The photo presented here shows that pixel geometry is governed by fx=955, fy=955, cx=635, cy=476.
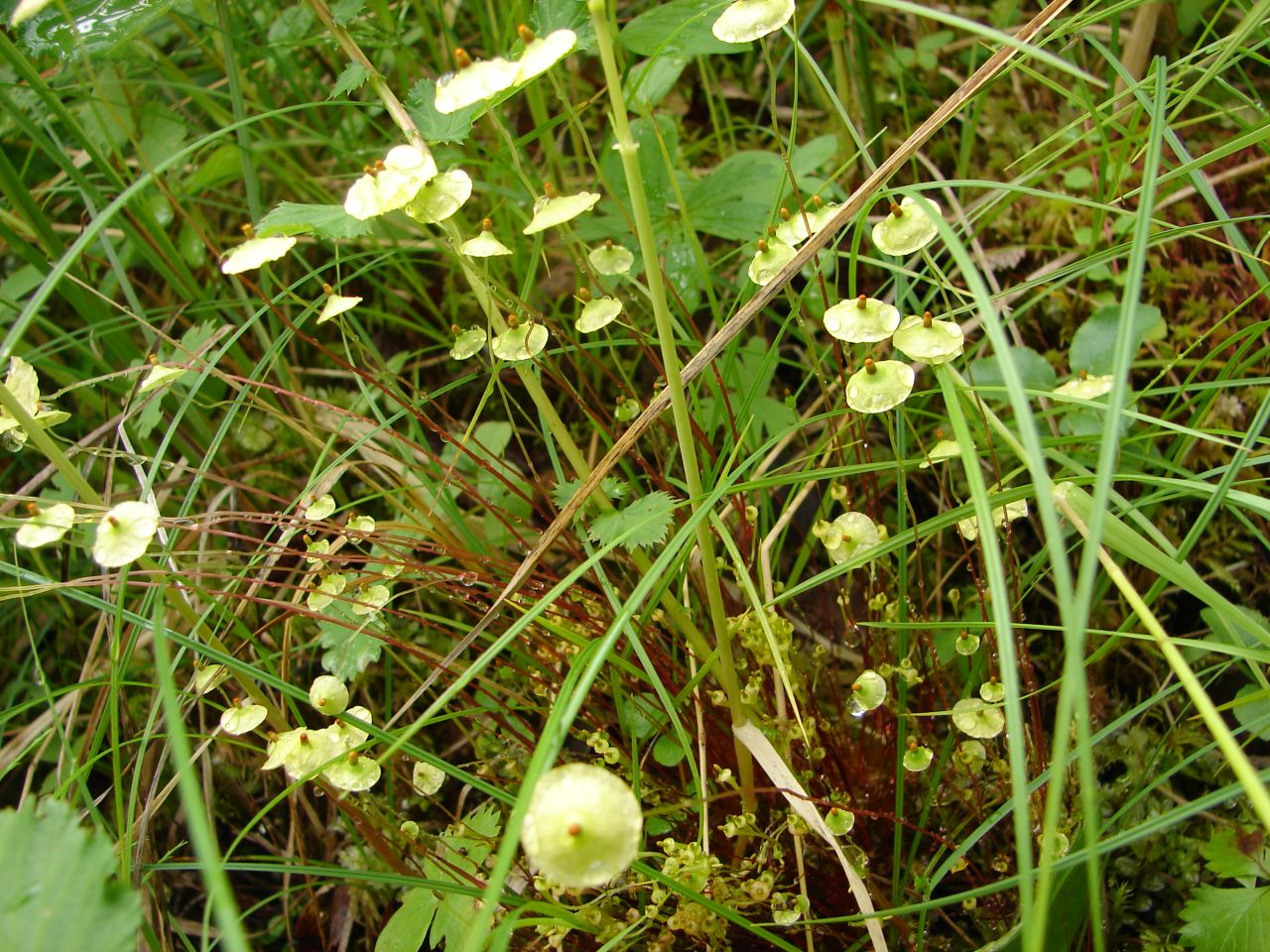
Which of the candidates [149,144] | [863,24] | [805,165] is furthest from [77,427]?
[863,24]

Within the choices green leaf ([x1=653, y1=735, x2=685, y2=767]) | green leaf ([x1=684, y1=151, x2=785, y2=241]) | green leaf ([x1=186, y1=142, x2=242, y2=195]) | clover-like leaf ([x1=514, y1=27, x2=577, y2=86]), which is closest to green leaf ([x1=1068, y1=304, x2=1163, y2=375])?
green leaf ([x1=684, y1=151, x2=785, y2=241])

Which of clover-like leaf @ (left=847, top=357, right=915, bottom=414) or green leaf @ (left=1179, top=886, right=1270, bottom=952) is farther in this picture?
green leaf @ (left=1179, top=886, right=1270, bottom=952)

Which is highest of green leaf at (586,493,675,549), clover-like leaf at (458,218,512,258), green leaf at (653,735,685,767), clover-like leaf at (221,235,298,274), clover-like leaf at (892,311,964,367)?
clover-like leaf at (221,235,298,274)

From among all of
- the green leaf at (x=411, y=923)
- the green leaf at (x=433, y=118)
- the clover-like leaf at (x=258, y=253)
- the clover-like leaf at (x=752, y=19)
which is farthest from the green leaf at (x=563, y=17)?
the green leaf at (x=411, y=923)

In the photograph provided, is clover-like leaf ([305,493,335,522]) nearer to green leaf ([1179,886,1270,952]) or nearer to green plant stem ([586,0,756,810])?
green plant stem ([586,0,756,810])

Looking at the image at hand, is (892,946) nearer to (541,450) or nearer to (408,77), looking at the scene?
(541,450)

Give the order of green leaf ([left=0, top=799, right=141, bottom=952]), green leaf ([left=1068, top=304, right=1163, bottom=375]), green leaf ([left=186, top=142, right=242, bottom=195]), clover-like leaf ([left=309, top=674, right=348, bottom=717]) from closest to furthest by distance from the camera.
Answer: green leaf ([left=0, top=799, right=141, bottom=952]) → clover-like leaf ([left=309, top=674, right=348, bottom=717]) → green leaf ([left=1068, top=304, right=1163, bottom=375]) → green leaf ([left=186, top=142, right=242, bottom=195])

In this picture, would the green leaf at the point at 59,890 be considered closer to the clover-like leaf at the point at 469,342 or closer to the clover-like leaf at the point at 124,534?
the clover-like leaf at the point at 124,534
